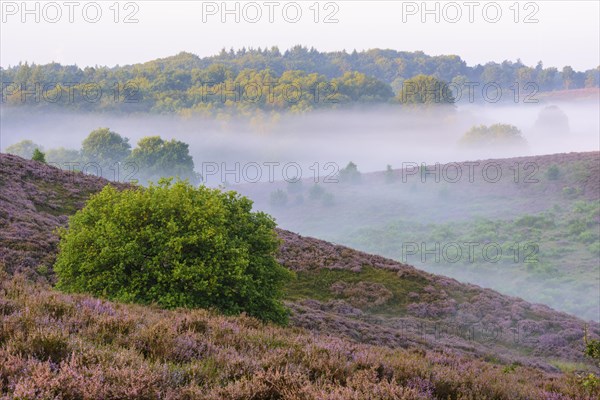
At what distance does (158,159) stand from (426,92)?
104 m

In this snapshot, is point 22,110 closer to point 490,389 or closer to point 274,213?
point 274,213

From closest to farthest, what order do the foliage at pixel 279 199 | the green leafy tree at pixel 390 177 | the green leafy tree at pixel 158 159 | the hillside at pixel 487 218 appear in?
the hillside at pixel 487 218 < the green leafy tree at pixel 158 159 < the foliage at pixel 279 199 < the green leafy tree at pixel 390 177

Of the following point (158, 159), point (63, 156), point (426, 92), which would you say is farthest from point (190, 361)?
point (426, 92)

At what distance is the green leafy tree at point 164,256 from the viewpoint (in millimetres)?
14476

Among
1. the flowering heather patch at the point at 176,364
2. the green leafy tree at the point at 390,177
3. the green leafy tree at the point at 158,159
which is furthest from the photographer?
the green leafy tree at the point at 390,177

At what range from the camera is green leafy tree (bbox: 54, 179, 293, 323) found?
14476 mm

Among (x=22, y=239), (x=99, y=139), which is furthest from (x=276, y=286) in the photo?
(x=99, y=139)

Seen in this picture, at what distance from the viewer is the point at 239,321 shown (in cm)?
1101

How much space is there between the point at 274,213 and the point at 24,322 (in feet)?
367

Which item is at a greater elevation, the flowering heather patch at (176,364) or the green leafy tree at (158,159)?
the green leafy tree at (158,159)

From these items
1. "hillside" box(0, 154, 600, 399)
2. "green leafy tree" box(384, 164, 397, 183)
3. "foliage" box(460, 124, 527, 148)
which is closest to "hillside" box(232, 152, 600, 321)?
"green leafy tree" box(384, 164, 397, 183)

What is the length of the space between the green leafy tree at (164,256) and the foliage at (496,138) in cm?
15008

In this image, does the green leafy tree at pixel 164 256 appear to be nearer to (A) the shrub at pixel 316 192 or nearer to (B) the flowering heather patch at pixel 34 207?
(B) the flowering heather patch at pixel 34 207

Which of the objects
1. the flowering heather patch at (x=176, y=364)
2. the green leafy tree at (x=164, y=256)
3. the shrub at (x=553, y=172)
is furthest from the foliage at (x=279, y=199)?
the flowering heather patch at (x=176, y=364)
